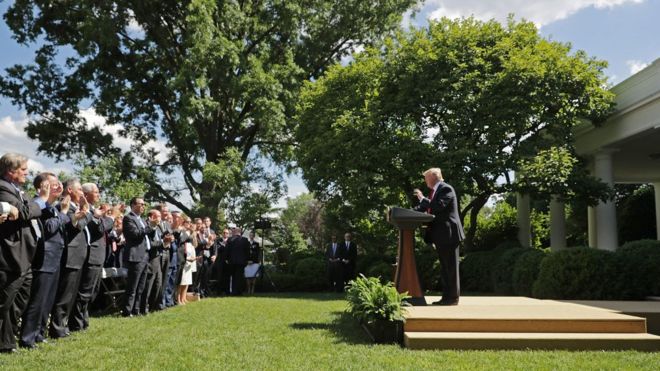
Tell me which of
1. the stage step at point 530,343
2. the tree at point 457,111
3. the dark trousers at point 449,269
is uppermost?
the tree at point 457,111

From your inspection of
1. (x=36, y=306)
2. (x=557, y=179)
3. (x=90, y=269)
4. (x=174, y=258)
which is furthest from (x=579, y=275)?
(x=36, y=306)

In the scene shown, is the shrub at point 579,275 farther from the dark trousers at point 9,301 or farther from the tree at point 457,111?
the dark trousers at point 9,301

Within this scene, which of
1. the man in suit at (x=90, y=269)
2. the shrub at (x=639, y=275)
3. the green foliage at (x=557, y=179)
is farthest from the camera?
the green foliage at (x=557, y=179)

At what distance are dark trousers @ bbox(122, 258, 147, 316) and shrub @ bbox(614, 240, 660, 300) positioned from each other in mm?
9755

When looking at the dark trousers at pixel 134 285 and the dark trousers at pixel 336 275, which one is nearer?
the dark trousers at pixel 134 285

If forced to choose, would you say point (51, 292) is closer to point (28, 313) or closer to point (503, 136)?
point (28, 313)

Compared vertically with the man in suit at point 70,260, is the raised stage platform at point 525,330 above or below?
below

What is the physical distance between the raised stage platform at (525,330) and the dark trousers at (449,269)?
66 centimetres

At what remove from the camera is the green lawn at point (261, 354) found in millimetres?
5344

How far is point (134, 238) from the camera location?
9.37m

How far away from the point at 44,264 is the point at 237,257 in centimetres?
1139

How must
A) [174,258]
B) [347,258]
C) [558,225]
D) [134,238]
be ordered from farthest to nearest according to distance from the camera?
1. [558,225]
2. [347,258]
3. [174,258]
4. [134,238]

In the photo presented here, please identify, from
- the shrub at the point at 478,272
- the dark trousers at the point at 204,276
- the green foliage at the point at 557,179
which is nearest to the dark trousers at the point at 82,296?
the dark trousers at the point at 204,276

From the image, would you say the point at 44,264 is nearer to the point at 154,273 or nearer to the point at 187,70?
the point at 154,273
